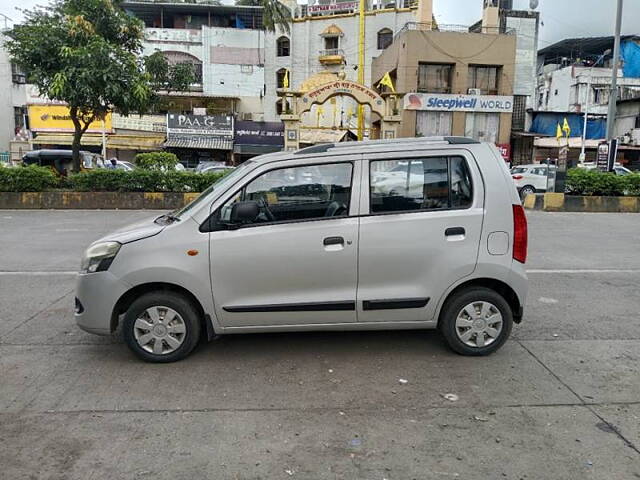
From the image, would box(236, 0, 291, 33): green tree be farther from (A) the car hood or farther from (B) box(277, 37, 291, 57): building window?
(A) the car hood

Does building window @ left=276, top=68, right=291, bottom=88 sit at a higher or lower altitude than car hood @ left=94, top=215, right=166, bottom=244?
higher

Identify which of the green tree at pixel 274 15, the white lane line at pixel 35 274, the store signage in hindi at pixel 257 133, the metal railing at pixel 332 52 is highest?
the green tree at pixel 274 15

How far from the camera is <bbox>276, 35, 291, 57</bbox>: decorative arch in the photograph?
127ft

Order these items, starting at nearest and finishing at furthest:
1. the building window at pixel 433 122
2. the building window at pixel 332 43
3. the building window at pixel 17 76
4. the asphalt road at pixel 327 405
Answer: the asphalt road at pixel 327 405
the building window at pixel 433 122
the building window at pixel 17 76
the building window at pixel 332 43

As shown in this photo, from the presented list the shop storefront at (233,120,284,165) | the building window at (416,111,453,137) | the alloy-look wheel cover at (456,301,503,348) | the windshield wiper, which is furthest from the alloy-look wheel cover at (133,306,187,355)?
the shop storefront at (233,120,284,165)

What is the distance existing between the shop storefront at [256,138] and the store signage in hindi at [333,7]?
31.6 feet

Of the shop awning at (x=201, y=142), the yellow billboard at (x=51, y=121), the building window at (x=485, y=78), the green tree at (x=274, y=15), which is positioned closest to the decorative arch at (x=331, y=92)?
the building window at (x=485, y=78)

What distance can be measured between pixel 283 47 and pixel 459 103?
14281 mm

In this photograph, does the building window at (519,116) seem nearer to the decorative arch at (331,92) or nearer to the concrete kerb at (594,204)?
the concrete kerb at (594,204)

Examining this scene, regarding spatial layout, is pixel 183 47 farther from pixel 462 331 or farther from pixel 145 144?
pixel 462 331

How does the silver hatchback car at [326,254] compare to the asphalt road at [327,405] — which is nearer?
the asphalt road at [327,405]

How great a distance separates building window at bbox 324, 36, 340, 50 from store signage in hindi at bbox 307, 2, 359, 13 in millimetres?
2203

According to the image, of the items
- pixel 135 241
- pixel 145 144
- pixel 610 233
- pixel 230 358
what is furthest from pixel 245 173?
pixel 145 144

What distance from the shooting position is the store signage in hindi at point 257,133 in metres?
35.5
